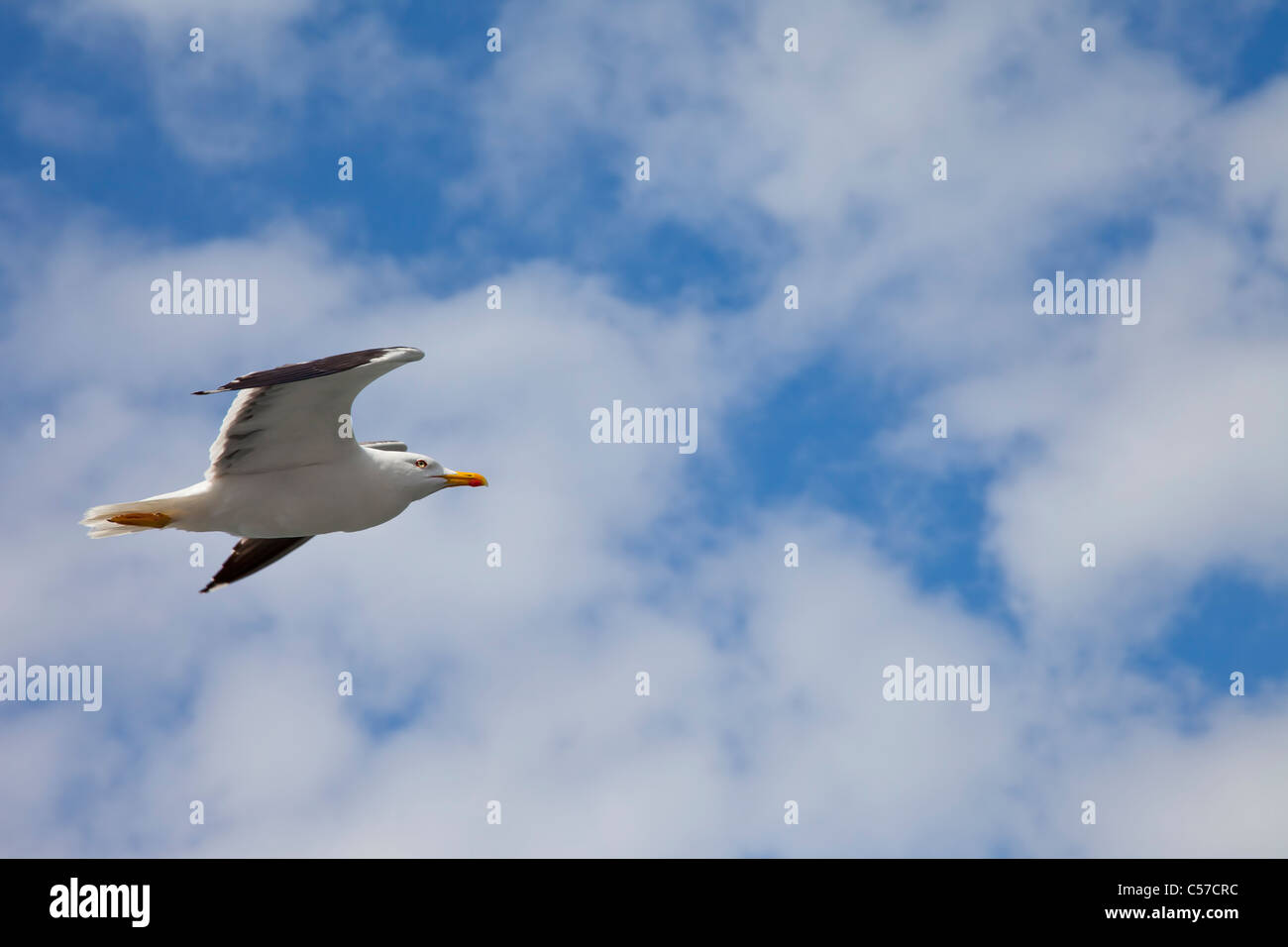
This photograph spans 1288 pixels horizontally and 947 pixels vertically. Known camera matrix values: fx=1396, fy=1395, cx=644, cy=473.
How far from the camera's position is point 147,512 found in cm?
1579

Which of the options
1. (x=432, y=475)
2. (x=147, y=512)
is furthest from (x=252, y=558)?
(x=432, y=475)

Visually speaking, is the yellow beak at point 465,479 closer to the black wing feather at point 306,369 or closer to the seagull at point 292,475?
the seagull at point 292,475

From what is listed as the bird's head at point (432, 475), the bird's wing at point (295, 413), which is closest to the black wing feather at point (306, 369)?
the bird's wing at point (295, 413)

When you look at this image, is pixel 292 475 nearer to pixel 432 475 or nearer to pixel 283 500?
pixel 283 500

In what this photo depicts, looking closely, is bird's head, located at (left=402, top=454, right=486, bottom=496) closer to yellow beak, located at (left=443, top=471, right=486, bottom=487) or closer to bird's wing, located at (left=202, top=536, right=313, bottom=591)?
yellow beak, located at (left=443, top=471, right=486, bottom=487)

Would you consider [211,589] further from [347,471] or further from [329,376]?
[329,376]

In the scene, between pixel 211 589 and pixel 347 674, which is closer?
pixel 211 589

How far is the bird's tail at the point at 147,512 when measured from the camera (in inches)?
621

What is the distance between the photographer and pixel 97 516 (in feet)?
52.0

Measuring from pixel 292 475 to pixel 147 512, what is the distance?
1664mm

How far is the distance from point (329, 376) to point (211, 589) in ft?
14.4

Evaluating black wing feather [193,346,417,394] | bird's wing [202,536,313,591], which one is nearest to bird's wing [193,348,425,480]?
black wing feather [193,346,417,394]

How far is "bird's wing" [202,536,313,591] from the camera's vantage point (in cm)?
1788
